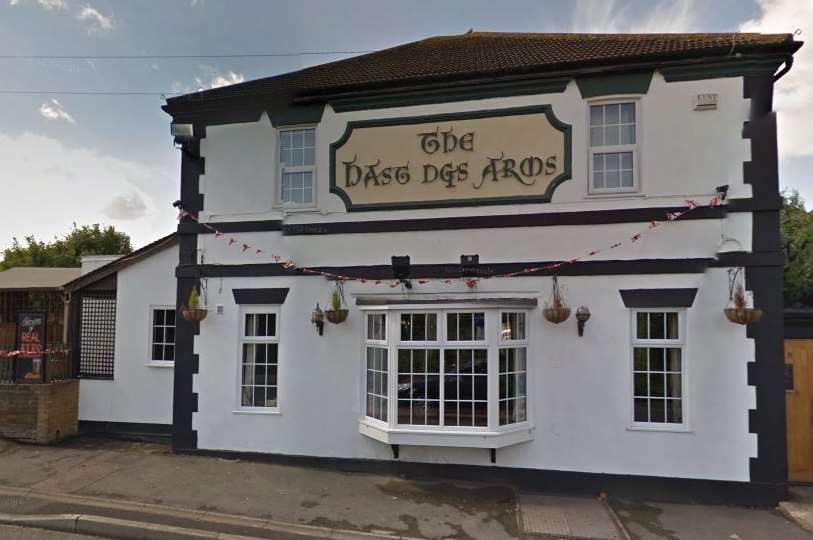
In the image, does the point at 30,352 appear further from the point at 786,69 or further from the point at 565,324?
the point at 786,69

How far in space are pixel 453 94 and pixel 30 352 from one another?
8589 millimetres

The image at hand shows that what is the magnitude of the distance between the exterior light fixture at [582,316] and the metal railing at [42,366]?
912 cm

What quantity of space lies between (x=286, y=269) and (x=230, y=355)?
173cm

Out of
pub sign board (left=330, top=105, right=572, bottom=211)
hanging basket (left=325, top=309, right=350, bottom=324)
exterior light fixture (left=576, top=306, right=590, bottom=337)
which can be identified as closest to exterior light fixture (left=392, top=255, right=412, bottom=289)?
pub sign board (left=330, top=105, right=572, bottom=211)

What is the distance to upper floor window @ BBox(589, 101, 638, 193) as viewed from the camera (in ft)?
22.5

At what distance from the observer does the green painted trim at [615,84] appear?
6.74 metres

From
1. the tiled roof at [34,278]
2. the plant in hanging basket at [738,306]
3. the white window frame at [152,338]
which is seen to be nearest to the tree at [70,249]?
the tiled roof at [34,278]

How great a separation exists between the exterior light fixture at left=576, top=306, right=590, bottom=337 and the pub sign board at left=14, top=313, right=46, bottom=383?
913 cm

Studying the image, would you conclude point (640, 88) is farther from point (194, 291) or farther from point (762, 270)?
point (194, 291)

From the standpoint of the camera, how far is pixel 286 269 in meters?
7.65

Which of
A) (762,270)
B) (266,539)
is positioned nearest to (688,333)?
(762,270)

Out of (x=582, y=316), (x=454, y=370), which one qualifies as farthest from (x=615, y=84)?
(x=454, y=370)

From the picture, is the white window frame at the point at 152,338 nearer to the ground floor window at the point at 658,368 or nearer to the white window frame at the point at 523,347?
the white window frame at the point at 523,347

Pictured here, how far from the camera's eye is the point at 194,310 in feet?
24.9
